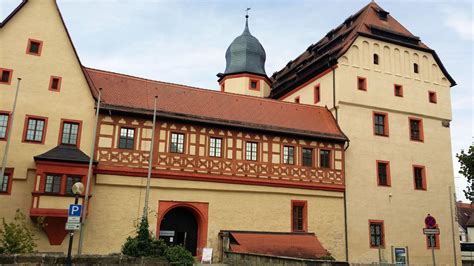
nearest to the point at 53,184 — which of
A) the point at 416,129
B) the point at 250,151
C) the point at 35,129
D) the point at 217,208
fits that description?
the point at 35,129

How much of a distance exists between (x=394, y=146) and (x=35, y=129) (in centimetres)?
2313

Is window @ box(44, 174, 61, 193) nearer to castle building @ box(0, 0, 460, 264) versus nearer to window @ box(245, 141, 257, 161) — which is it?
castle building @ box(0, 0, 460, 264)

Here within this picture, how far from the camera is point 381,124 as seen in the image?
31.9 meters

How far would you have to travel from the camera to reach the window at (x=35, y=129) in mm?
22109

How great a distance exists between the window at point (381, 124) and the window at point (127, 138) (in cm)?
1701

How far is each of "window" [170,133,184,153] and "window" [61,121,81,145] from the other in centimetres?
500

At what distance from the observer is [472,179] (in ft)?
104

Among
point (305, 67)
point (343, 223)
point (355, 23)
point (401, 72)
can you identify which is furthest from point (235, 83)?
point (343, 223)

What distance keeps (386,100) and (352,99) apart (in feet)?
9.80

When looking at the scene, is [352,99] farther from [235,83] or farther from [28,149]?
[28,149]

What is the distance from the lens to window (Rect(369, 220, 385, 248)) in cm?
2901

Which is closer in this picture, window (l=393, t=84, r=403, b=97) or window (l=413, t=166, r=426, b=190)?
window (l=413, t=166, r=426, b=190)

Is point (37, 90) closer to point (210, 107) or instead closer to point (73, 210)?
point (210, 107)

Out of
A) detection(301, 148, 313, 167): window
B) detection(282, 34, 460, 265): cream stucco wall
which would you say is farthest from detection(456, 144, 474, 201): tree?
detection(301, 148, 313, 167): window
